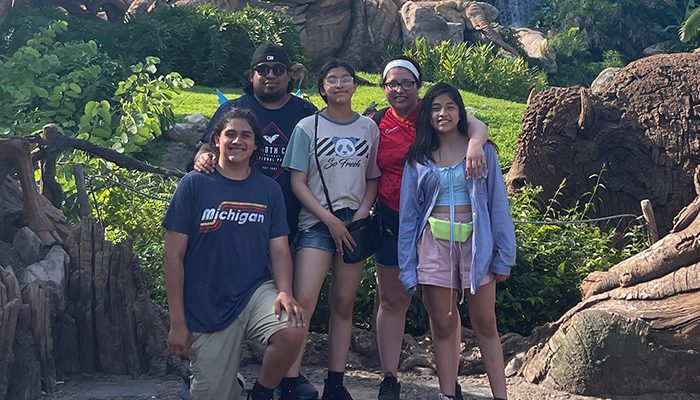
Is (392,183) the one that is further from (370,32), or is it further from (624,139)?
(370,32)

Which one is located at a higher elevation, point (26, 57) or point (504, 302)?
point (26, 57)

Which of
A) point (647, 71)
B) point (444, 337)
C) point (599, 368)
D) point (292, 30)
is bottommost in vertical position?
point (599, 368)

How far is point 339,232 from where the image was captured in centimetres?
460

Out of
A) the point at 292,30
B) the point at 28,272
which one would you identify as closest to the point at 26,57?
the point at 28,272

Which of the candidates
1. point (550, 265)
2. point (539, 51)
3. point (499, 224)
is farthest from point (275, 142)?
point (539, 51)

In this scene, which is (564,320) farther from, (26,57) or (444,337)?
(26,57)

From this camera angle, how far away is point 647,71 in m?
7.79

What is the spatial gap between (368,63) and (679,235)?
15.1 m

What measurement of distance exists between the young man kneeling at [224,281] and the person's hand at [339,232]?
1.10 ft

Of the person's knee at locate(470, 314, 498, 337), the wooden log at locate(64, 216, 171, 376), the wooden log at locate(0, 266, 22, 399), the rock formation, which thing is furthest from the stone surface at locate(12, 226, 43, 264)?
the person's knee at locate(470, 314, 498, 337)

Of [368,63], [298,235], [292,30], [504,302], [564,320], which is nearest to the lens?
[298,235]

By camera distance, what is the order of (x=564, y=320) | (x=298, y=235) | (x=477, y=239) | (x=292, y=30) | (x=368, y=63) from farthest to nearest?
(x=368, y=63), (x=292, y=30), (x=564, y=320), (x=298, y=235), (x=477, y=239)

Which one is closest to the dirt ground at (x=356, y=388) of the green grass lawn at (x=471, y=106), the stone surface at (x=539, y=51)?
the green grass lawn at (x=471, y=106)

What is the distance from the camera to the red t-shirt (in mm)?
4762
